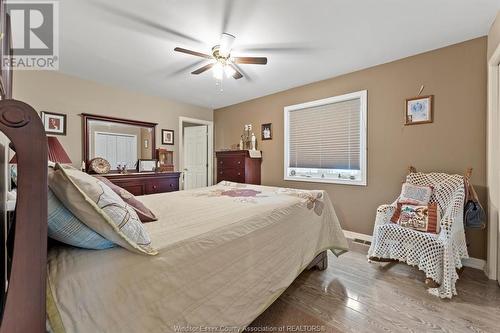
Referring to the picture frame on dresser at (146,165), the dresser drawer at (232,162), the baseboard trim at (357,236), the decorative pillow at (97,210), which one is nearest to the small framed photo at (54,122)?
the picture frame on dresser at (146,165)

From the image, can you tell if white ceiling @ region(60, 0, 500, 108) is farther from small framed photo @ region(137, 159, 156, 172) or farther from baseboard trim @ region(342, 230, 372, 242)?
baseboard trim @ region(342, 230, 372, 242)

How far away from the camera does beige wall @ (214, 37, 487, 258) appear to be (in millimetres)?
2387

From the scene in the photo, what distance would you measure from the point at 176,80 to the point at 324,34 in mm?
2285

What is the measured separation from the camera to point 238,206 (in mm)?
1759

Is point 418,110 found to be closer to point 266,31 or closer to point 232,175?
point 266,31

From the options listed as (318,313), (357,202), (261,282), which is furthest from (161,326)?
(357,202)

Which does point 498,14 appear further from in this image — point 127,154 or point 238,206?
point 127,154

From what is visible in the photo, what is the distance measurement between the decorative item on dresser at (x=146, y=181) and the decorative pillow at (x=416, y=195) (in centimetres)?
349

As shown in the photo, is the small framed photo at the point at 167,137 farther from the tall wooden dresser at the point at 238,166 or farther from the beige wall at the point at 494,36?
the beige wall at the point at 494,36

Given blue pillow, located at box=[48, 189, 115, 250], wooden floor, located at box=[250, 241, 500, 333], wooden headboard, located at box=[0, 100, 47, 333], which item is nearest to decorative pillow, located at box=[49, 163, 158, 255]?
blue pillow, located at box=[48, 189, 115, 250]

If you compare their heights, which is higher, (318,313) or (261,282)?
(261,282)

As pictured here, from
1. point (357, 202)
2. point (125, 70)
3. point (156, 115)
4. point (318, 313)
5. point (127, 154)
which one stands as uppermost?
point (125, 70)

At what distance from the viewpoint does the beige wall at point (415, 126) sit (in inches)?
94.0

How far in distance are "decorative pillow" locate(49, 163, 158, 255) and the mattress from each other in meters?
0.06
